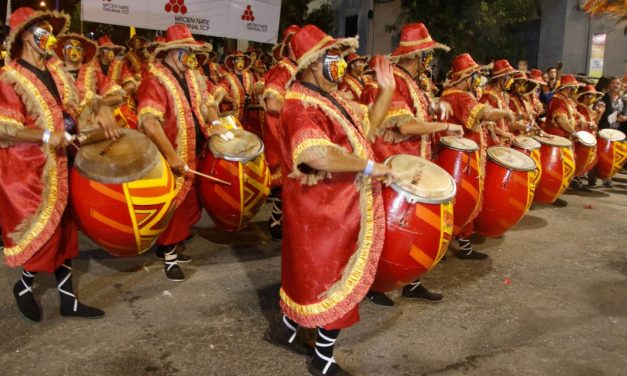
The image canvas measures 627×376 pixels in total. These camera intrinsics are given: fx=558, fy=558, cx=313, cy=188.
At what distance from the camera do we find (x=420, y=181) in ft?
10.5

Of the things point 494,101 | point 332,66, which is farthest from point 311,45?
point 494,101

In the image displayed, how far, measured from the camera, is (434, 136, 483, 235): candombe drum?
4.66 m

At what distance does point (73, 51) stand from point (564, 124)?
6176 millimetres

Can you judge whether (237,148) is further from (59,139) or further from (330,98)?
(330,98)

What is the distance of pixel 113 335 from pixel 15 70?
1782 millimetres

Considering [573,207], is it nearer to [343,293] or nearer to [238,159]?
[238,159]

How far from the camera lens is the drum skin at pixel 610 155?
8250 millimetres

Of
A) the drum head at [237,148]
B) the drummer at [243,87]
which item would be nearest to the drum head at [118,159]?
the drum head at [237,148]

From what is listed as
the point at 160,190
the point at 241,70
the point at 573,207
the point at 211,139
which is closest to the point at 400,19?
the point at 241,70

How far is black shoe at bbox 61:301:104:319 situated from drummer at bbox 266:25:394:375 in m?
1.62

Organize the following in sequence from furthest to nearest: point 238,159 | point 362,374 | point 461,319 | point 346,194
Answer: point 238,159, point 461,319, point 362,374, point 346,194

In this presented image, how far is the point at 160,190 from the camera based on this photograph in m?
3.54

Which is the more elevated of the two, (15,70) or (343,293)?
(15,70)

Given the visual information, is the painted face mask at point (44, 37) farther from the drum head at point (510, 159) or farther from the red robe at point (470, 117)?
the drum head at point (510, 159)
